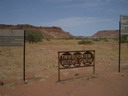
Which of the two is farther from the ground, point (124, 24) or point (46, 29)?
point (46, 29)

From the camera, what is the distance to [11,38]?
29.2ft

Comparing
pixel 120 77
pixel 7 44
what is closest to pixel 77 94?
pixel 120 77

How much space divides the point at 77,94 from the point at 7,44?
Result: 424 cm

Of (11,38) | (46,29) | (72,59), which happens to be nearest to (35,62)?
(11,38)

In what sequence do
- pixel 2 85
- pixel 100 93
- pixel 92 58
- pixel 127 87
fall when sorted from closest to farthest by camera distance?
pixel 100 93 < pixel 127 87 < pixel 2 85 < pixel 92 58

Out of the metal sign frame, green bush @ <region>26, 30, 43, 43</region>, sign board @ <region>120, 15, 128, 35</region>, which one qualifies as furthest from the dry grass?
green bush @ <region>26, 30, 43, 43</region>

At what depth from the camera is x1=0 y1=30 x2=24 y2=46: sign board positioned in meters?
8.80

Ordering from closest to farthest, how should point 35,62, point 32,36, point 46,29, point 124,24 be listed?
point 124,24, point 35,62, point 32,36, point 46,29

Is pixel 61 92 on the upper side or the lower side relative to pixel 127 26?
lower

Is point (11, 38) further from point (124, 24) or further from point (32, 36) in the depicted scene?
point (32, 36)

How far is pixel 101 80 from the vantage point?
325 inches

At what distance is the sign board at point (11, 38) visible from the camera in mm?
8797

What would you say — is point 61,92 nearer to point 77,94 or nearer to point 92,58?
point 77,94

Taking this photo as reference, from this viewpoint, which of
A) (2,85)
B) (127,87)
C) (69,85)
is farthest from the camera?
(2,85)
